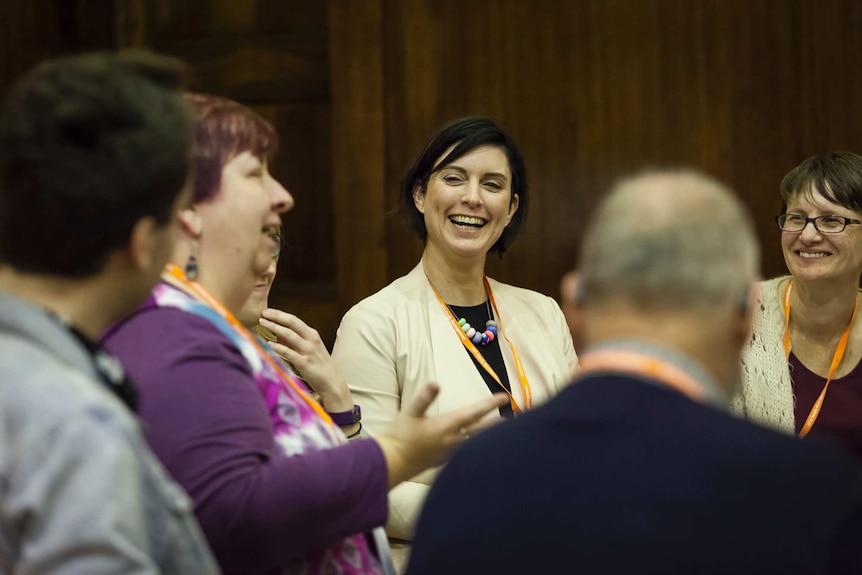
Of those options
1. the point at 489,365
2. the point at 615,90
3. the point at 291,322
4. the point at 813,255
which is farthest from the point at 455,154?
the point at 615,90

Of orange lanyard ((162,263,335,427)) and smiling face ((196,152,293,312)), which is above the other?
smiling face ((196,152,293,312))

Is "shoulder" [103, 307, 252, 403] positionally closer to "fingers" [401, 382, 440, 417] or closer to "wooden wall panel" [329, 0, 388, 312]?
"fingers" [401, 382, 440, 417]

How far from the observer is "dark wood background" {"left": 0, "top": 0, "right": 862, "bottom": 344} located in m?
3.73

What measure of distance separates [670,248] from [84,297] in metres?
0.63

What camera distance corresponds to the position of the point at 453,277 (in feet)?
9.33

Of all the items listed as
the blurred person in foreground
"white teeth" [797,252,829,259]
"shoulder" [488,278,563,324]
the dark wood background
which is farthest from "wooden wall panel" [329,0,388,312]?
the blurred person in foreground

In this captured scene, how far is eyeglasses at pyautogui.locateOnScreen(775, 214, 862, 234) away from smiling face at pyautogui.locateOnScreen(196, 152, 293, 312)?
1942 mm

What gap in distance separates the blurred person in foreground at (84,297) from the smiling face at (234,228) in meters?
0.32

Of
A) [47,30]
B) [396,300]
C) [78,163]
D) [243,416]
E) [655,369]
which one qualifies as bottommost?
[396,300]

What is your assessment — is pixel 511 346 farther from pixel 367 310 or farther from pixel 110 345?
pixel 110 345

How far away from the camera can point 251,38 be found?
4.07 m

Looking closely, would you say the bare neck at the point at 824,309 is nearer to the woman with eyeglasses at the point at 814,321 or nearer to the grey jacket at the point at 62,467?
the woman with eyeglasses at the point at 814,321

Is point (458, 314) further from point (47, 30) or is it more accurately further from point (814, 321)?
point (47, 30)

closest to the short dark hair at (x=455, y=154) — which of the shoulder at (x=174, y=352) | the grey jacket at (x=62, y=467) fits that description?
the shoulder at (x=174, y=352)
